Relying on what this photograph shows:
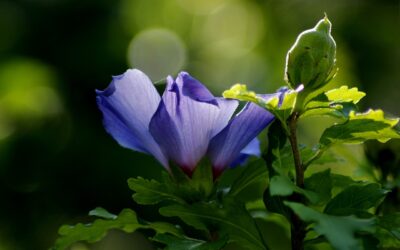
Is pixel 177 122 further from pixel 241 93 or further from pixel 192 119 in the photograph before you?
pixel 241 93

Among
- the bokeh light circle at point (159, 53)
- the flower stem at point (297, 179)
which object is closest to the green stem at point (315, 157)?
the flower stem at point (297, 179)

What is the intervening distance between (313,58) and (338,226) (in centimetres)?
17

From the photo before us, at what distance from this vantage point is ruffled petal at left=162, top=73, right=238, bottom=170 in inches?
31.6

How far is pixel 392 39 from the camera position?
4254 mm

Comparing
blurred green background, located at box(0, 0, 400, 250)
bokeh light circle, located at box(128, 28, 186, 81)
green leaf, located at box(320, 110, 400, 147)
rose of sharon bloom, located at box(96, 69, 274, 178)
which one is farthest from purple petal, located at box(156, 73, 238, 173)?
bokeh light circle, located at box(128, 28, 186, 81)

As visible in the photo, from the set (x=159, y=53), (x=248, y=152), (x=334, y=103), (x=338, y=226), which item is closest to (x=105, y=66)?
(x=159, y=53)

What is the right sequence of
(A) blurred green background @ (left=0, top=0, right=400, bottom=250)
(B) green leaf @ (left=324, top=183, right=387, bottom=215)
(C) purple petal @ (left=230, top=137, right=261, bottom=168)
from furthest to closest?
(A) blurred green background @ (left=0, top=0, right=400, bottom=250) < (C) purple petal @ (left=230, top=137, right=261, bottom=168) < (B) green leaf @ (left=324, top=183, right=387, bottom=215)

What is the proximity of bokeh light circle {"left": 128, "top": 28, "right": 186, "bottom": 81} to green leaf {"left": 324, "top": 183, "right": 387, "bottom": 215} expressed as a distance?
3103mm

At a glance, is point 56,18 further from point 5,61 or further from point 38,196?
point 38,196

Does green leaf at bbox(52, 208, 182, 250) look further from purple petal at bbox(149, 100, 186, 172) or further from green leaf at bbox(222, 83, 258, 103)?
green leaf at bbox(222, 83, 258, 103)

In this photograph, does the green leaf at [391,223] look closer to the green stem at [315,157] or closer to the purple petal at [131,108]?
the green stem at [315,157]

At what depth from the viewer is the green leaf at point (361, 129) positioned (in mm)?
735

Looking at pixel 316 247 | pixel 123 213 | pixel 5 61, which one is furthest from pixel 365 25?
pixel 123 213

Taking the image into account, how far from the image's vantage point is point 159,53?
409 centimetres
